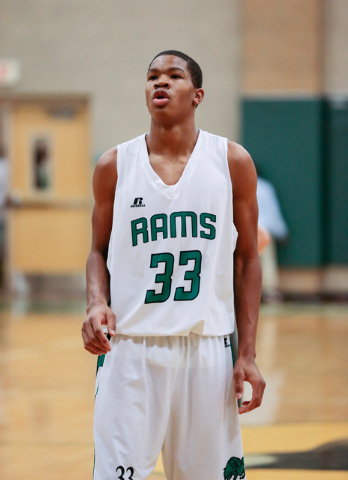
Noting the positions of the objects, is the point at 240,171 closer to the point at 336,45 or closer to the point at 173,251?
the point at 173,251

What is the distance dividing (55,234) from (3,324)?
3.34 metres

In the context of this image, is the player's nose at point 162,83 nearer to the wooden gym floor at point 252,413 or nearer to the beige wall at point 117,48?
the wooden gym floor at point 252,413

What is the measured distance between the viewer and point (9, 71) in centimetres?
1110

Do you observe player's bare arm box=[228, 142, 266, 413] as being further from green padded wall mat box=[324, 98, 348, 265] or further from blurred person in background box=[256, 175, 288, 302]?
green padded wall mat box=[324, 98, 348, 265]

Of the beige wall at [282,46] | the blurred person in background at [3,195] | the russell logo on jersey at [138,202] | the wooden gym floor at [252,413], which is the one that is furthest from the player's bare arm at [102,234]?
the blurred person in background at [3,195]

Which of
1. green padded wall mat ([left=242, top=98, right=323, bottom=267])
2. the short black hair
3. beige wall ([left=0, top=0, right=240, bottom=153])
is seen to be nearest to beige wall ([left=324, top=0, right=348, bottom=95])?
green padded wall mat ([left=242, top=98, right=323, bottom=267])

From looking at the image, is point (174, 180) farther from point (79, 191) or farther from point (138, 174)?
point (79, 191)

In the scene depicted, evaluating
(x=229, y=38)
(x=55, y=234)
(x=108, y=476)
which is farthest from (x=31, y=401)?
(x=229, y=38)

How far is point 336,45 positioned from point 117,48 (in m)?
3.20

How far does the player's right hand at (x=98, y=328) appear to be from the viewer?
191 cm

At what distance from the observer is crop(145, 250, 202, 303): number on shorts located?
1.97 m

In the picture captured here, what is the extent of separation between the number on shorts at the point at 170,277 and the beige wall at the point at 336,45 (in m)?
9.21

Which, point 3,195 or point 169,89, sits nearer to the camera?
point 169,89

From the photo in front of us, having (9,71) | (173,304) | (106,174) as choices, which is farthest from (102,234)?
(9,71)
